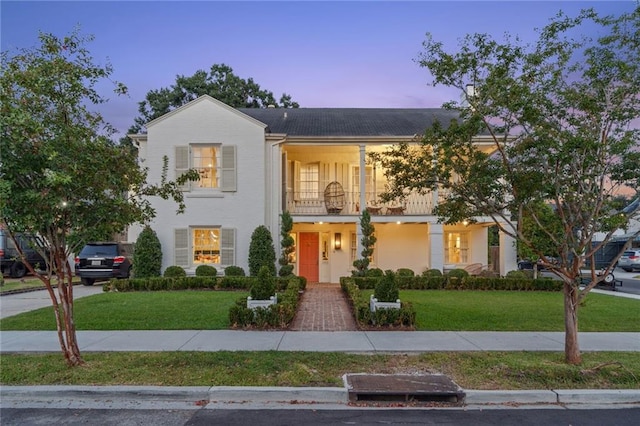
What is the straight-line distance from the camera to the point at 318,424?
4855mm

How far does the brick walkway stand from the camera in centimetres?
952

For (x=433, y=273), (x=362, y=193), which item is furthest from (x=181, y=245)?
(x=433, y=273)

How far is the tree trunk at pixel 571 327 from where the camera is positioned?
6.66 metres

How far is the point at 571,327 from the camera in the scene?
22.0 ft

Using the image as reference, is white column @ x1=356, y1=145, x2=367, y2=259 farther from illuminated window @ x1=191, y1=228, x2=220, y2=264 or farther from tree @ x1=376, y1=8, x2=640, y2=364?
tree @ x1=376, y1=8, x2=640, y2=364

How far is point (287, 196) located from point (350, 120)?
16.7ft

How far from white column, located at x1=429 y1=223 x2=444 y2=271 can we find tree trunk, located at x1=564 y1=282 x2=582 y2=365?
10820mm

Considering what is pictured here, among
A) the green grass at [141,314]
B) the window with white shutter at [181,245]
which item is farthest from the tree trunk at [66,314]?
the window with white shutter at [181,245]

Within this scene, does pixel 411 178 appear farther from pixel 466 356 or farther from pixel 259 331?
pixel 259 331

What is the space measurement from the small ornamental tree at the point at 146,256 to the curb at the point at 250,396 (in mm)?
11065

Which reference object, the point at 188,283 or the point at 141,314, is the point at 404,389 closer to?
the point at 141,314

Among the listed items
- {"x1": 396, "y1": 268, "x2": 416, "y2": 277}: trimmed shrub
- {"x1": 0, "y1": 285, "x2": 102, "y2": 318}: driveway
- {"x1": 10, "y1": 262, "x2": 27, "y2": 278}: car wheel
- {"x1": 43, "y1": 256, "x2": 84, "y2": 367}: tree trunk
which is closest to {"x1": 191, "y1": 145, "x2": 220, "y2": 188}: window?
{"x1": 0, "y1": 285, "x2": 102, "y2": 318}: driveway

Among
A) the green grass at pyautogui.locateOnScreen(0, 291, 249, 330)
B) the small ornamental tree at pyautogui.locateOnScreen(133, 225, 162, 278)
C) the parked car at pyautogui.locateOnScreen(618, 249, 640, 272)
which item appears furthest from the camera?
the parked car at pyautogui.locateOnScreen(618, 249, 640, 272)

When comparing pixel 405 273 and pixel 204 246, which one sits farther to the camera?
pixel 204 246
